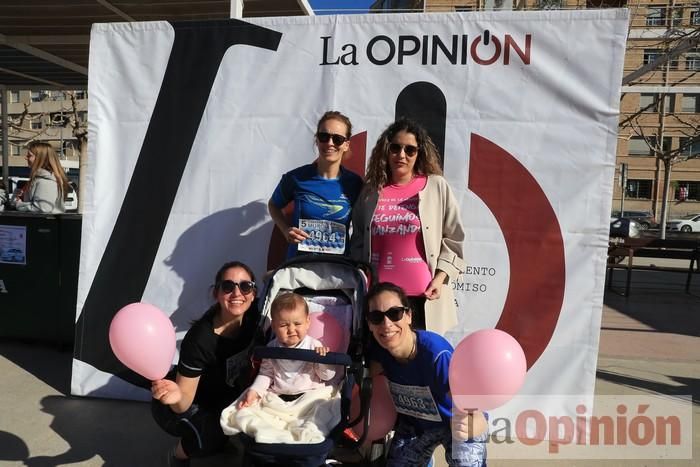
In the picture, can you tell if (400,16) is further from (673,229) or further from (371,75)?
(673,229)

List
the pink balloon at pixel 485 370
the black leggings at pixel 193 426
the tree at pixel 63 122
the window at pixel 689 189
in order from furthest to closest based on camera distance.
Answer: the window at pixel 689 189, the tree at pixel 63 122, the black leggings at pixel 193 426, the pink balloon at pixel 485 370

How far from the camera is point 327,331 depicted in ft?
8.83

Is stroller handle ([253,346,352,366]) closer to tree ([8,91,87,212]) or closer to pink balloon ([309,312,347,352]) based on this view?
pink balloon ([309,312,347,352])

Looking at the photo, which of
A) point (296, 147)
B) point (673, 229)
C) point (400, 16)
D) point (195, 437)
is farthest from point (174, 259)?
point (673, 229)

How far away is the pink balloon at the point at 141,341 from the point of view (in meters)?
2.38

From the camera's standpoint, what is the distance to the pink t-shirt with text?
2.75 m

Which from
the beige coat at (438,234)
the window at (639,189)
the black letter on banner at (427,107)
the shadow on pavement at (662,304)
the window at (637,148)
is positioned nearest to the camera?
the beige coat at (438,234)

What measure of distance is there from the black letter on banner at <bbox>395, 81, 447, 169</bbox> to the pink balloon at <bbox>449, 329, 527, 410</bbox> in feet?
5.58

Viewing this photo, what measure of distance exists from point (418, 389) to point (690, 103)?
43926 mm

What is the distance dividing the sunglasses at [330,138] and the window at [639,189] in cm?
4070

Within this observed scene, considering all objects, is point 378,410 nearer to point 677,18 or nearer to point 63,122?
point 677,18

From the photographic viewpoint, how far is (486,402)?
2.13 metres

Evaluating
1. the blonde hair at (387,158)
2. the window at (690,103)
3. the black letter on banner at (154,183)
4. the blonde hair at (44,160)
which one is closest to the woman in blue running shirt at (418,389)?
the blonde hair at (387,158)

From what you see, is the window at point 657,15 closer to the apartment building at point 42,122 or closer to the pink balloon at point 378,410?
the pink balloon at point 378,410
